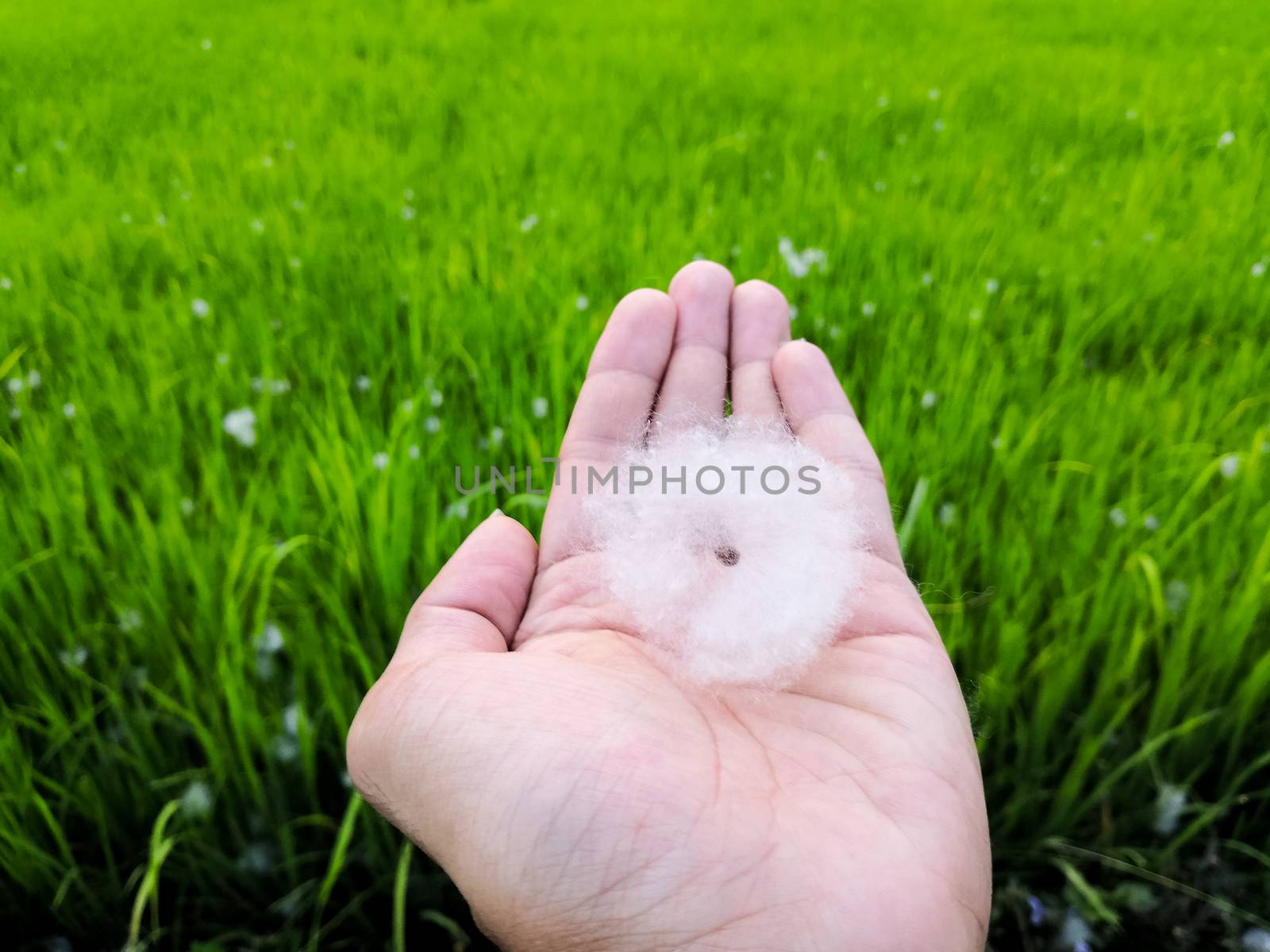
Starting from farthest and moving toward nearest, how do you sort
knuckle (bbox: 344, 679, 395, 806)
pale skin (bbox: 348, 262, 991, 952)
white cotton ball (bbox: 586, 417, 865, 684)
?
white cotton ball (bbox: 586, 417, 865, 684)
knuckle (bbox: 344, 679, 395, 806)
pale skin (bbox: 348, 262, 991, 952)

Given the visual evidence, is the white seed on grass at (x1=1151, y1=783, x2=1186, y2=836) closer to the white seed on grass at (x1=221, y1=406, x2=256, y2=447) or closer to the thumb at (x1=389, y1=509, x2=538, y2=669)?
the thumb at (x1=389, y1=509, x2=538, y2=669)

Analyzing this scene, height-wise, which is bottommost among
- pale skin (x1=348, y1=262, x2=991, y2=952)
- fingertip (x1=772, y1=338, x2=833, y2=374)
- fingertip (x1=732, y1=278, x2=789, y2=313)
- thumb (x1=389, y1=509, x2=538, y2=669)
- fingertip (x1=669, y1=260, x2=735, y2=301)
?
pale skin (x1=348, y1=262, x2=991, y2=952)

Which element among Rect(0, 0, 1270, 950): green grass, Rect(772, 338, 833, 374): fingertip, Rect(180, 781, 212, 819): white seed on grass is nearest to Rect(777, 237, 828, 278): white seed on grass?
Rect(0, 0, 1270, 950): green grass

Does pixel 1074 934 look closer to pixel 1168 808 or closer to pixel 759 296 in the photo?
pixel 1168 808

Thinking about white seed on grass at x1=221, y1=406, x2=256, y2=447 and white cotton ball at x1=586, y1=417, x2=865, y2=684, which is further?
white seed on grass at x1=221, y1=406, x2=256, y2=447

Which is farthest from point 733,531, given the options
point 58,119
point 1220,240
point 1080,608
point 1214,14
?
point 1214,14

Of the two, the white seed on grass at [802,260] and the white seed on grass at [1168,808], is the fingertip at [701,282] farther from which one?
the white seed on grass at [1168,808]

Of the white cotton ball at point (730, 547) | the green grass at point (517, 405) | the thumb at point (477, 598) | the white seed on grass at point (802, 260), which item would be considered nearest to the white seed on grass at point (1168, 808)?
the green grass at point (517, 405)
